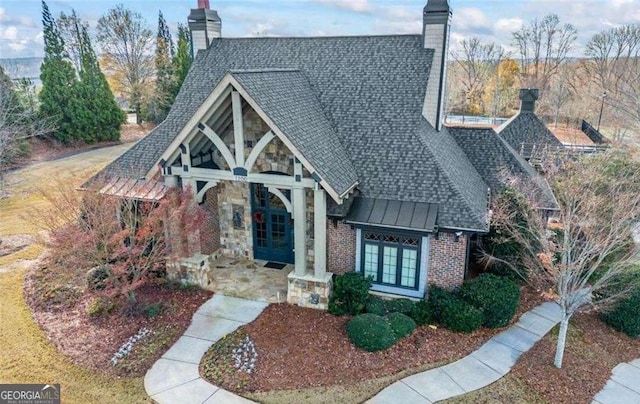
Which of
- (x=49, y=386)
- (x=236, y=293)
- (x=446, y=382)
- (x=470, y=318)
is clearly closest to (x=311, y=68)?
(x=236, y=293)

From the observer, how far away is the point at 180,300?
13.9m

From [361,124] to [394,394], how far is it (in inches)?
339

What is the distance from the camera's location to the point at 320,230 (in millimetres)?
12961

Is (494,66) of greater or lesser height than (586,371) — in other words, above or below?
above

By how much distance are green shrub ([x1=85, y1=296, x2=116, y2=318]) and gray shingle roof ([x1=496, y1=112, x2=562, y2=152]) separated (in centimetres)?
1978

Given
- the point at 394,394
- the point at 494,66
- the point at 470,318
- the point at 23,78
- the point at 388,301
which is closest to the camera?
the point at 394,394

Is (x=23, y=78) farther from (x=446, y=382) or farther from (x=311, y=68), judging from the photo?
(x=446, y=382)

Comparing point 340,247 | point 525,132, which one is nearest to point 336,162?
point 340,247

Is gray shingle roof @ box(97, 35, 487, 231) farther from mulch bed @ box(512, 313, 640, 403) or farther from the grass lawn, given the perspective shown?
the grass lawn

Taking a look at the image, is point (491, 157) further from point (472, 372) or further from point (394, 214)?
point (472, 372)

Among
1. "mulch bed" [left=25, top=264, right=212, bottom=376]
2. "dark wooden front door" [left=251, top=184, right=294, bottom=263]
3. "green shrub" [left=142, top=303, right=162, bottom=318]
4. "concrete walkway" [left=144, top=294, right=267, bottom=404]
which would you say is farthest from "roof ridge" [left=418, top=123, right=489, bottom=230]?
"green shrub" [left=142, top=303, right=162, bottom=318]

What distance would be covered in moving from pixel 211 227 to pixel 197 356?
5822 millimetres

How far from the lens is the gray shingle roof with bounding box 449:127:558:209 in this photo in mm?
16094

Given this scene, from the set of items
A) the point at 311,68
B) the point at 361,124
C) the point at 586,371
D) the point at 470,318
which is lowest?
the point at 586,371
